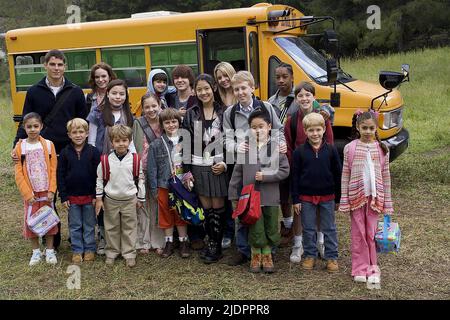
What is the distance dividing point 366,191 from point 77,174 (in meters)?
2.55

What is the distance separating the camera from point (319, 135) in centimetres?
435

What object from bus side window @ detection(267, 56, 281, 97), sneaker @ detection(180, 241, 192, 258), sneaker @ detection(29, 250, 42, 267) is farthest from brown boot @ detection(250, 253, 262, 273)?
bus side window @ detection(267, 56, 281, 97)

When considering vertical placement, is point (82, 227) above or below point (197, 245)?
above

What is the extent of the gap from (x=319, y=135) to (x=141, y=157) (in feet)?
5.69

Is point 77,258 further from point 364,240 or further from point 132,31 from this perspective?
point 132,31

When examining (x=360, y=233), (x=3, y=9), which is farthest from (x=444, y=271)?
(x=3, y=9)

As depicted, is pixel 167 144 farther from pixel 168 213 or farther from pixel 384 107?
pixel 384 107

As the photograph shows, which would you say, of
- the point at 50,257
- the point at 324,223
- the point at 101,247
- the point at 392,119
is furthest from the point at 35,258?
the point at 392,119

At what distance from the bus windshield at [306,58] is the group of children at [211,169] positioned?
209 cm

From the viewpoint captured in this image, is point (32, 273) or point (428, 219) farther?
point (428, 219)

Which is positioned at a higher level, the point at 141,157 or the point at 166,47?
the point at 166,47

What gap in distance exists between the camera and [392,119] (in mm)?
6988

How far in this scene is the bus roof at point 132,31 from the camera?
713 cm

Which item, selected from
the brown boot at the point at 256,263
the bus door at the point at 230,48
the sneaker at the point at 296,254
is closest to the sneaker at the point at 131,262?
the brown boot at the point at 256,263
